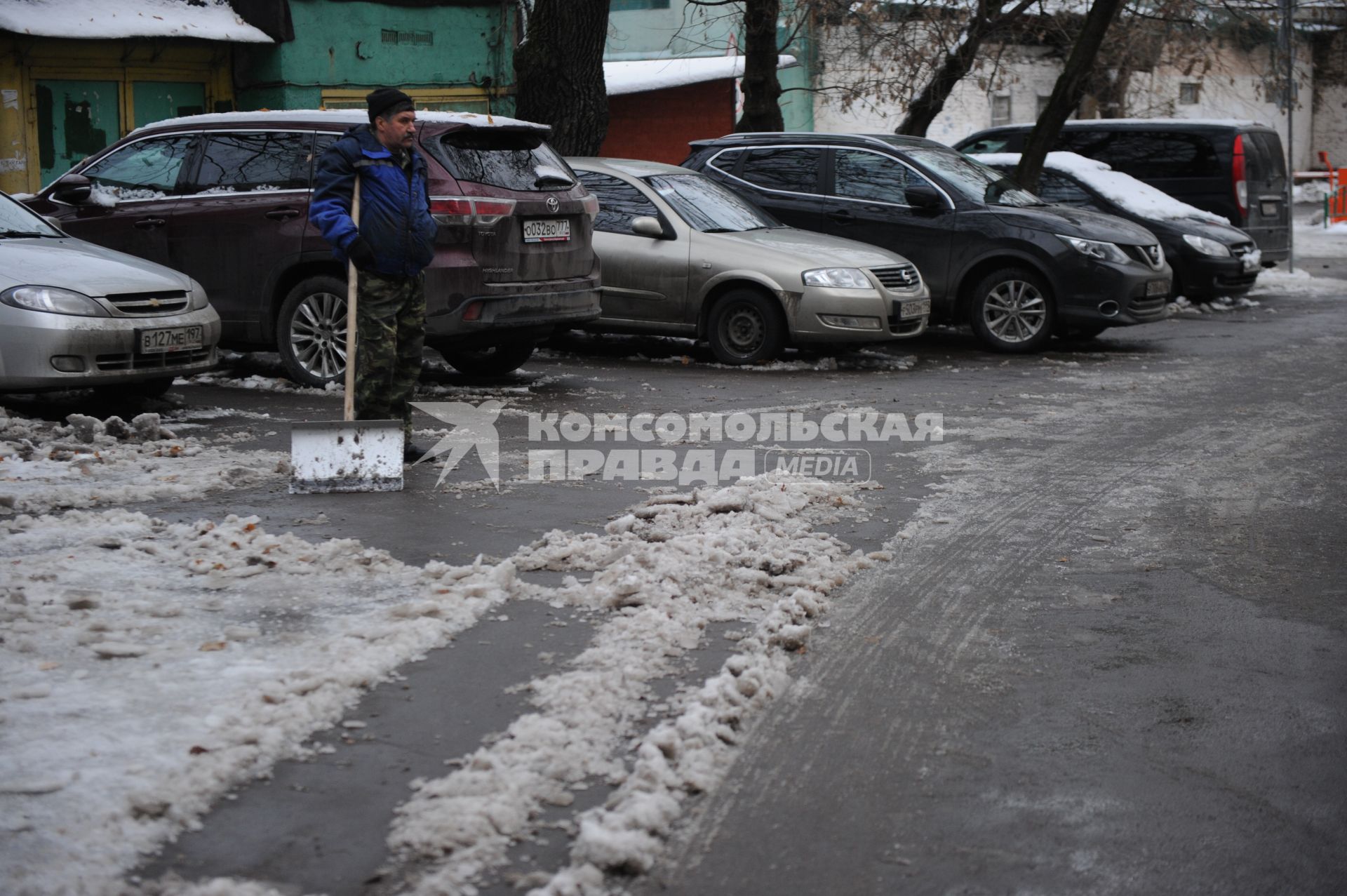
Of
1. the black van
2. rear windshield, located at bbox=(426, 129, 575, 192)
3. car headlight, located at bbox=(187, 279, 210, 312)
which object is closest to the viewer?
car headlight, located at bbox=(187, 279, 210, 312)

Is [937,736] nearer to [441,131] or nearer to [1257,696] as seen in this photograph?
[1257,696]

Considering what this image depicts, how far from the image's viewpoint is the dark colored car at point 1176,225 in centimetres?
1661

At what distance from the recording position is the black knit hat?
287 inches

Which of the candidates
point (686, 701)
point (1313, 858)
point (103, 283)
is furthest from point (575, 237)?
point (1313, 858)

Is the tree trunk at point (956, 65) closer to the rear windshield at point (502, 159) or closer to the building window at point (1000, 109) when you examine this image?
the rear windshield at point (502, 159)

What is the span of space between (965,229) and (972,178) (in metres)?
1.01

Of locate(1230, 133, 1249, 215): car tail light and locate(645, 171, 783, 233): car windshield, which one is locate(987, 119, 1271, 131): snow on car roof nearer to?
locate(1230, 133, 1249, 215): car tail light

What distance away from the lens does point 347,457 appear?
23.2 ft

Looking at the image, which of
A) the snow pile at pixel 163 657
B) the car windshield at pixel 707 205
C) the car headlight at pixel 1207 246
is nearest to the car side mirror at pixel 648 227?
the car windshield at pixel 707 205

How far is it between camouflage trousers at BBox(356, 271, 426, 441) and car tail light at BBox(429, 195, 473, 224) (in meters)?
2.03

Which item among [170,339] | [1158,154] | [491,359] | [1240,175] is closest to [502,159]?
[491,359]

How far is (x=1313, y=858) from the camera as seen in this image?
344 centimetres

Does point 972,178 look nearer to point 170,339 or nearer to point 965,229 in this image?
point 965,229

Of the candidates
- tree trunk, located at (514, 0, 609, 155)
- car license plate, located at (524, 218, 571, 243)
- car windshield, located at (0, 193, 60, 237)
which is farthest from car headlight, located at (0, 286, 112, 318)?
tree trunk, located at (514, 0, 609, 155)
